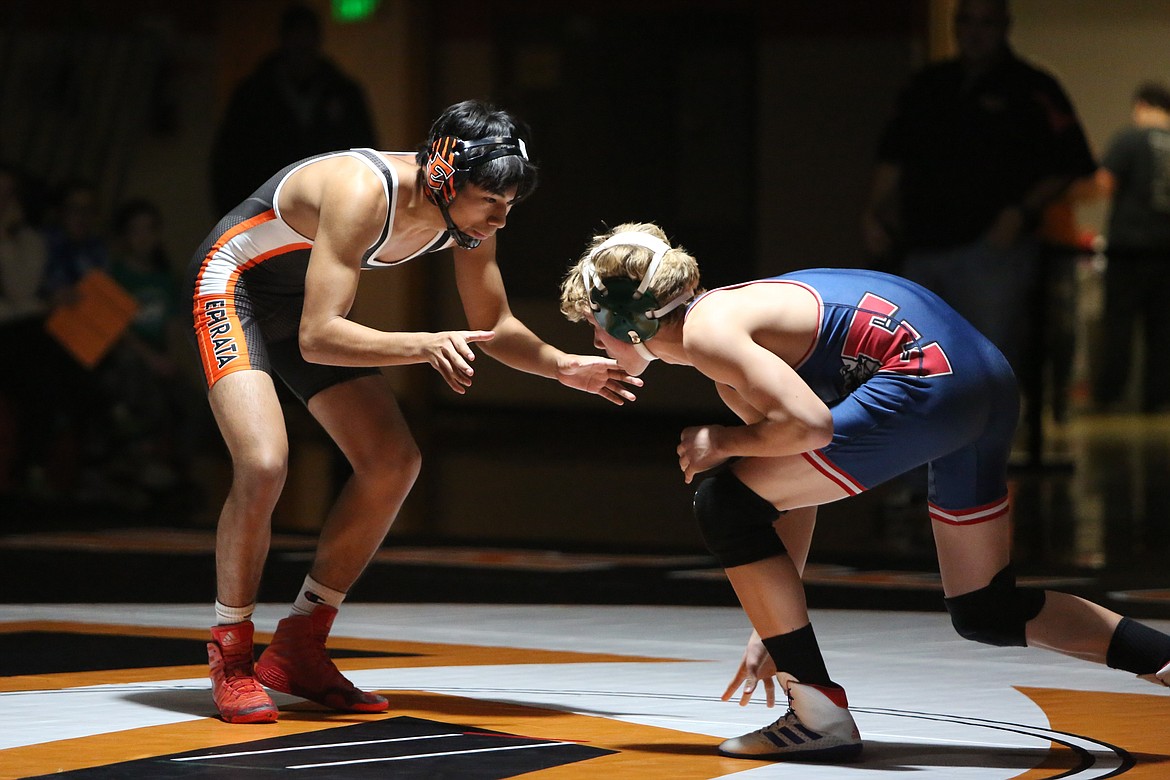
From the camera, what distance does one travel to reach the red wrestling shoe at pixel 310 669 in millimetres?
3648

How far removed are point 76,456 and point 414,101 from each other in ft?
16.6

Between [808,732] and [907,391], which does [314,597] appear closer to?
[808,732]

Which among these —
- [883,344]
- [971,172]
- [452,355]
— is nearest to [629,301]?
[452,355]

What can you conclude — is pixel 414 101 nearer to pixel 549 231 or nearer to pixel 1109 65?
pixel 549 231

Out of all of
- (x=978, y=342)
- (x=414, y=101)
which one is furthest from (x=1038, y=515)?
(x=414, y=101)

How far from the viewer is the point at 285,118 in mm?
8156

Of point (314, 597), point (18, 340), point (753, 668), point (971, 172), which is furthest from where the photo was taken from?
point (18, 340)

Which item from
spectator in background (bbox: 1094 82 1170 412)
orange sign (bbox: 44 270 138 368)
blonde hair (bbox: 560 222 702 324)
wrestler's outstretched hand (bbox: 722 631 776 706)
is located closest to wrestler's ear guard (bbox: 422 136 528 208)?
blonde hair (bbox: 560 222 702 324)

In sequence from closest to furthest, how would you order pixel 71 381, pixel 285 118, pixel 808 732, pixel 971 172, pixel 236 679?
pixel 808 732 < pixel 236 679 < pixel 971 172 < pixel 71 381 < pixel 285 118

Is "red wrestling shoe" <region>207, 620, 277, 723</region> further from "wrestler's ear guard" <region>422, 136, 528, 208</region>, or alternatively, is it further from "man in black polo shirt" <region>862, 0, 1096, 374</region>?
"man in black polo shirt" <region>862, 0, 1096, 374</region>

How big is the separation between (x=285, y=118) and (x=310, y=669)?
15.9 ft

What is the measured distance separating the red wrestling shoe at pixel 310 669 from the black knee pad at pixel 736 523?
0.83 m

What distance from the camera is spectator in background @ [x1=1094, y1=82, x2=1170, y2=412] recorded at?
408 inches

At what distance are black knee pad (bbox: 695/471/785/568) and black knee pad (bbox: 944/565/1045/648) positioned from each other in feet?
1.29
